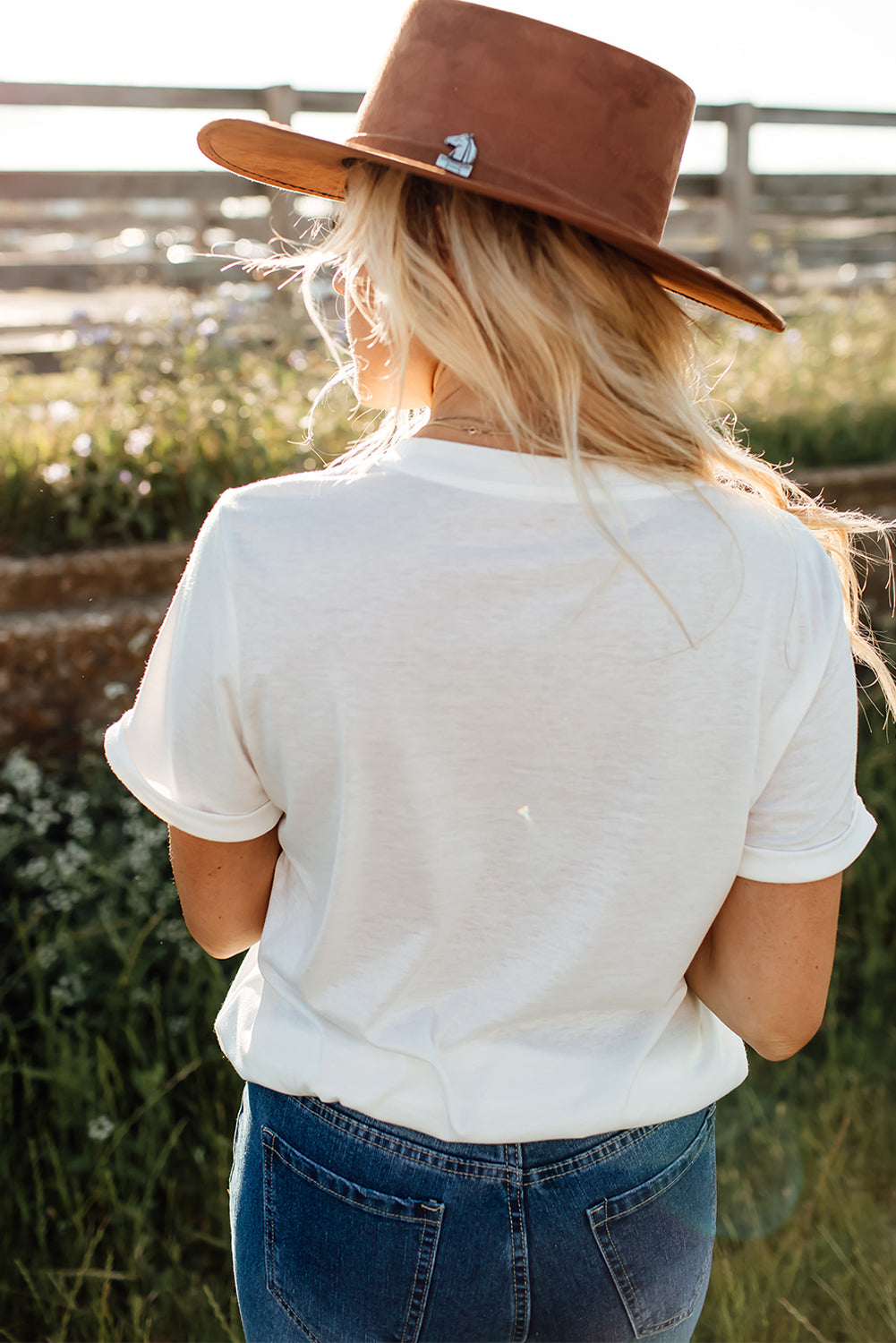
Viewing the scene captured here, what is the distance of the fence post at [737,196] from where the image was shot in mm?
7332

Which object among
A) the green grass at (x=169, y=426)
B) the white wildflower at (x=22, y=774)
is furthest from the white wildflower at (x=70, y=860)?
the green grass at (x=169, y=426)

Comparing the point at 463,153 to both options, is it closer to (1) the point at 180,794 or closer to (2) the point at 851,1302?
(1) the point at 180,794

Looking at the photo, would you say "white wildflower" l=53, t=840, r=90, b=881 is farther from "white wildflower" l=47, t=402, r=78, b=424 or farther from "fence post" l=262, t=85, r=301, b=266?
"fence post" l=262, t=85, r=301, b=266

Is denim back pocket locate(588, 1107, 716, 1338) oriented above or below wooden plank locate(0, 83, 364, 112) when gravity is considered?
below

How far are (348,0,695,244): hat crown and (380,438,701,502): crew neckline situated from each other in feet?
0.93

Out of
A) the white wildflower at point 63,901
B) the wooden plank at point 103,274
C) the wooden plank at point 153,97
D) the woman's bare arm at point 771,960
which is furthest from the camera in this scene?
the wooden plank at point 103,274

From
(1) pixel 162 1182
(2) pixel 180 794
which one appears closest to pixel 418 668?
(2) pixel 180 794

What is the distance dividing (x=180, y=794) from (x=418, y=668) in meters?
0.32

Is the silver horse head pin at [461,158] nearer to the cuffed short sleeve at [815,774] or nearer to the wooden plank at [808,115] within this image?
the cuffed short sleeve at [815,774]

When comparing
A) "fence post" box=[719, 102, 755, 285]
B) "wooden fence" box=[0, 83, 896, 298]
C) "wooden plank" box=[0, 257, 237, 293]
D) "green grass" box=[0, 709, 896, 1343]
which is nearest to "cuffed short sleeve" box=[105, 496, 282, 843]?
"green grass" box=[0, 709, 896, 1343]

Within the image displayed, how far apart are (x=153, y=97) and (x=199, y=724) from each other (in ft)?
16.0

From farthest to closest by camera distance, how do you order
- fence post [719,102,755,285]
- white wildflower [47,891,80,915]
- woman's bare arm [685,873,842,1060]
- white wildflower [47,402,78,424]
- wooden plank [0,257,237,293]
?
1. fence post [719,102,755,285]
2. wooden plank [0,257,237,293]
3. white wildflower [47,402,78,424]
4. white wildflower [47,891,80,915]
5. woman's bare arm [685,873,842,1060]

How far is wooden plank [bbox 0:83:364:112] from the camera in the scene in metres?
4.71

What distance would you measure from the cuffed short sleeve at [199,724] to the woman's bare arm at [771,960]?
0.53m
